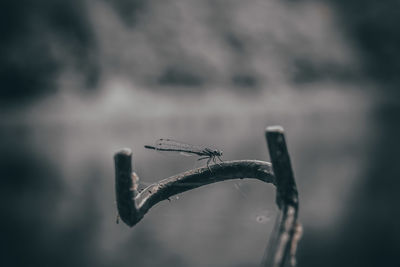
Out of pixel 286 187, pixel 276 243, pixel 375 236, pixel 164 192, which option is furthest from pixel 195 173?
pixel 375 236

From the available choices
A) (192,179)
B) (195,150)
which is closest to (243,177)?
(192,179)

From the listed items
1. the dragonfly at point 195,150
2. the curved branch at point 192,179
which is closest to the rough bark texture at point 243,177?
the curved branch at point 192,179

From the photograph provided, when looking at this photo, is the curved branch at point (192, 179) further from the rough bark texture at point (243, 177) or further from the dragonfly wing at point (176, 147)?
the dragonfly wing at point (176, 147)

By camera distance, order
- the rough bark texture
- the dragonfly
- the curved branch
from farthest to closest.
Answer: the dragonfly < the curved branch < the rough bark texture

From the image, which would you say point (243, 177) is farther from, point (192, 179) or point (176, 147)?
point (176, 147)

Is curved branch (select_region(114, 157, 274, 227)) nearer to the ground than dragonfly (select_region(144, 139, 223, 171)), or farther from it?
nearer to the ground

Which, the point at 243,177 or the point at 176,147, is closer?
the point at 243,177

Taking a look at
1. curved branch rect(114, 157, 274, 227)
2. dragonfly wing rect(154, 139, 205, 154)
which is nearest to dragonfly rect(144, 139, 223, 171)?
dragonfly wing rect(154, 139, 205, 154)

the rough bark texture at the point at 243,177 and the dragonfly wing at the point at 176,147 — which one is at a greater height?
the dragonfly wing at the point at 176,147

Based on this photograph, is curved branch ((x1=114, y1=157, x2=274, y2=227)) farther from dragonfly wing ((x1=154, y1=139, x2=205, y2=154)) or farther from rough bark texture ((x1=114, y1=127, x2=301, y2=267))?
dragonfly wing ((x1=154, y1=139, x2=205, y2=154))

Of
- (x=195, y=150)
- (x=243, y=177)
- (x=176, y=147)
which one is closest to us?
(x=243, y=177)

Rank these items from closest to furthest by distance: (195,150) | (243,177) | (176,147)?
(243,177) < (195,150) < (176,147)

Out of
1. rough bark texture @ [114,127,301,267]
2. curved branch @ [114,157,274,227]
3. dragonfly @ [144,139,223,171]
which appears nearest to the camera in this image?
rough bark texture @ [114,127,301,267]
